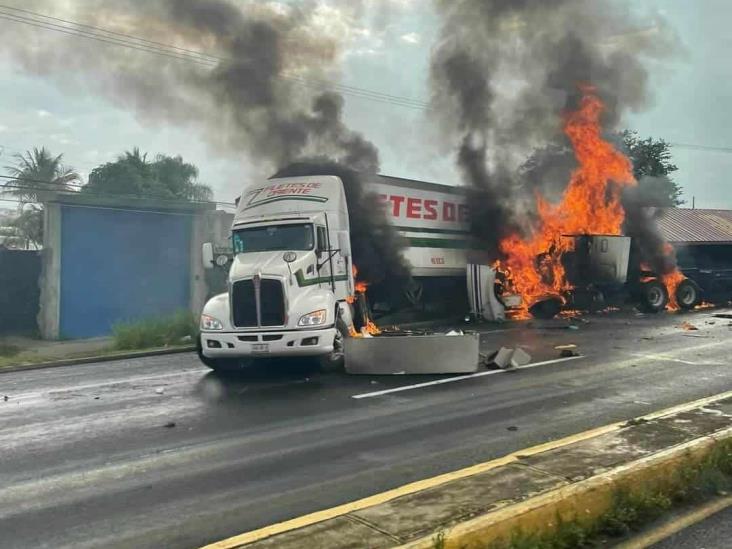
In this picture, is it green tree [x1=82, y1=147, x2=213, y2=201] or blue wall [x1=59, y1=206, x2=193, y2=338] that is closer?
blue wall [x1=59, y1=206, x2=193, y2=338]

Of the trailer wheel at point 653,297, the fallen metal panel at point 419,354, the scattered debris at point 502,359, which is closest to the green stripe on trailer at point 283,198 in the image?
the fallen metal panel at point 419,354

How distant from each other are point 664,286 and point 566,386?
13.3 m

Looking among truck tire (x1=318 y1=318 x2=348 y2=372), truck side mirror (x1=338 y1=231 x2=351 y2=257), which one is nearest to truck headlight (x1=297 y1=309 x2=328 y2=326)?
truck tire (x1=318 y1=318 x2=348 y2=372)

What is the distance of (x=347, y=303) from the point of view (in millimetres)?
11656

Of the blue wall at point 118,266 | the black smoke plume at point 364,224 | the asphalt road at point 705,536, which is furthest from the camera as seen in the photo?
the blue wall at point 118,266

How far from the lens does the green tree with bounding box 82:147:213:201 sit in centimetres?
3638

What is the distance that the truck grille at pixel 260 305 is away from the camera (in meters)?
9.69

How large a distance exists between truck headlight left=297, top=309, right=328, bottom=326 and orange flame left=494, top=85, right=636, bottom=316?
9.99 m

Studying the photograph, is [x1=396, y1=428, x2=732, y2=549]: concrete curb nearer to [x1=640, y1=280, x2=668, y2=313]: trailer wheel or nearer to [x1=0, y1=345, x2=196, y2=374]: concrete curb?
[x1=0, y1=345, x2=196, y2=374]: concrete curb

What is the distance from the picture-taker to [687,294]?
2116 centimetres

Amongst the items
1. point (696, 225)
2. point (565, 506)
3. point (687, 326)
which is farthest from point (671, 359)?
point (696, 225)

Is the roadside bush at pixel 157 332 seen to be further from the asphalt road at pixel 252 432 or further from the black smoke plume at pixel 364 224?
the black smoke plume at pixel 364 224

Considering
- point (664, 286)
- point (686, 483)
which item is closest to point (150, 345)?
point (686, 483)

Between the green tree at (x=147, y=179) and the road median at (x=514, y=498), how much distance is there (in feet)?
101
